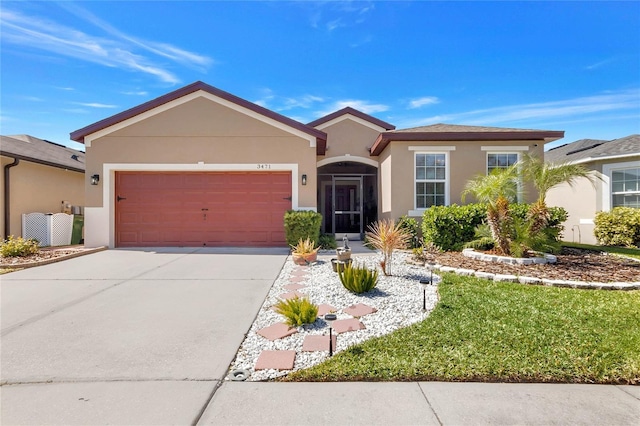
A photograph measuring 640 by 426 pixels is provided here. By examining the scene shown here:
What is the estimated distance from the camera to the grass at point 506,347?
2.62 metres

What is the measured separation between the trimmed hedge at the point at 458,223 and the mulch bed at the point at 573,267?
67 cm

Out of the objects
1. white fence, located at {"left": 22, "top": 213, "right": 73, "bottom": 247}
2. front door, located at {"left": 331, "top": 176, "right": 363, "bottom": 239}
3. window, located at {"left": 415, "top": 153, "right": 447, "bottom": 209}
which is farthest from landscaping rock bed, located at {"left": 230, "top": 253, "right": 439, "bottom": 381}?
white fence, located at {"left": 22, "top": 213, "right": 73, "bottom": 247}

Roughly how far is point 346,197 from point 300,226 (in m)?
5.27

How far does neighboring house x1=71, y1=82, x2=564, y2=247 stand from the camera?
32.1ft

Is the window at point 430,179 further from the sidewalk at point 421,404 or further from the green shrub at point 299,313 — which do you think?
the sidewalk at point 421,404

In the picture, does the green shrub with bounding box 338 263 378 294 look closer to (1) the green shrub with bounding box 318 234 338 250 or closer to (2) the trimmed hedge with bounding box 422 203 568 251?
(2) the trimmed hedge with bounding box 422 203 568 251

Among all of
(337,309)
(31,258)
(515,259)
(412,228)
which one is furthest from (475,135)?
(31,258)

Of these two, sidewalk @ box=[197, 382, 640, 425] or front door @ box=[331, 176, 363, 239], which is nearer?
sidewalk @ box=[197, 382, 640, 425]

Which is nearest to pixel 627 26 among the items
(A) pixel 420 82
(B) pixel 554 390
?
(A) pixel 420 82

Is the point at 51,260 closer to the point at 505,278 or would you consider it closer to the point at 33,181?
the point at 33,181

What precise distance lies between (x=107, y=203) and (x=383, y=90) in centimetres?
1229

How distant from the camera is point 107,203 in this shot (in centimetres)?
978

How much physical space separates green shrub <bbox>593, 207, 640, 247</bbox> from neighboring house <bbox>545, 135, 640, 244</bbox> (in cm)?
70

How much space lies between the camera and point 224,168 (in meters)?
9.90
